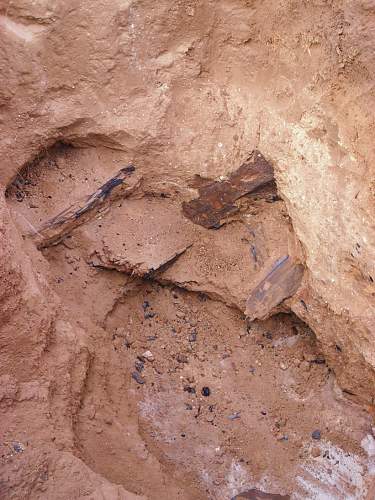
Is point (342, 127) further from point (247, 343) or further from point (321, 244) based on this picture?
point (247, 343)

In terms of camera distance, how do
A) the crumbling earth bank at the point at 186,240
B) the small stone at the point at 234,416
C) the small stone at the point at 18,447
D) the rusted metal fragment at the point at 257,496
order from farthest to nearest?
the small stone at the point at 234,416 → the rusted metal fragment at the point at 257,496 → the crumbling earth bank at the point at 186,240 → the small stone at the point at 18,447

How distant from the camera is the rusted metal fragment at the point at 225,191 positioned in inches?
148

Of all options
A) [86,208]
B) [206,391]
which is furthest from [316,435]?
[86,208]

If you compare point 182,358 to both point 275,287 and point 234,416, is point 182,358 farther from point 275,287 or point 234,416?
point 275,287

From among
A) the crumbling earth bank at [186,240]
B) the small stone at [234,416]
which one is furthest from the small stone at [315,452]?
Answer: the small stone at [234,416]

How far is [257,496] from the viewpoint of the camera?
3551 mm

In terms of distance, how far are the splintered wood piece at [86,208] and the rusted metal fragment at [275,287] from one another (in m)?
1.09

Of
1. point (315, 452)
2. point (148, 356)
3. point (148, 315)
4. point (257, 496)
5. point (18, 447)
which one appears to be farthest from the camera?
point (148, 315)

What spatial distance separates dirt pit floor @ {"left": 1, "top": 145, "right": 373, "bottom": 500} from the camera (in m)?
3.59

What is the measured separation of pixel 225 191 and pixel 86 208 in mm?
933

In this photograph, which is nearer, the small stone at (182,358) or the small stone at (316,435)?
the small stone at (316,435)

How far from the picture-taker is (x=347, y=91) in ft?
10.8

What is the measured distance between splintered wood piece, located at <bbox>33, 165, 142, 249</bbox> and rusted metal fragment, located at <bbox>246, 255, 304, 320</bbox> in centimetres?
→ 109

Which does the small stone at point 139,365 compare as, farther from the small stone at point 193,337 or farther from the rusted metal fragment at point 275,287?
the rusted metal fragment at point 275,287
